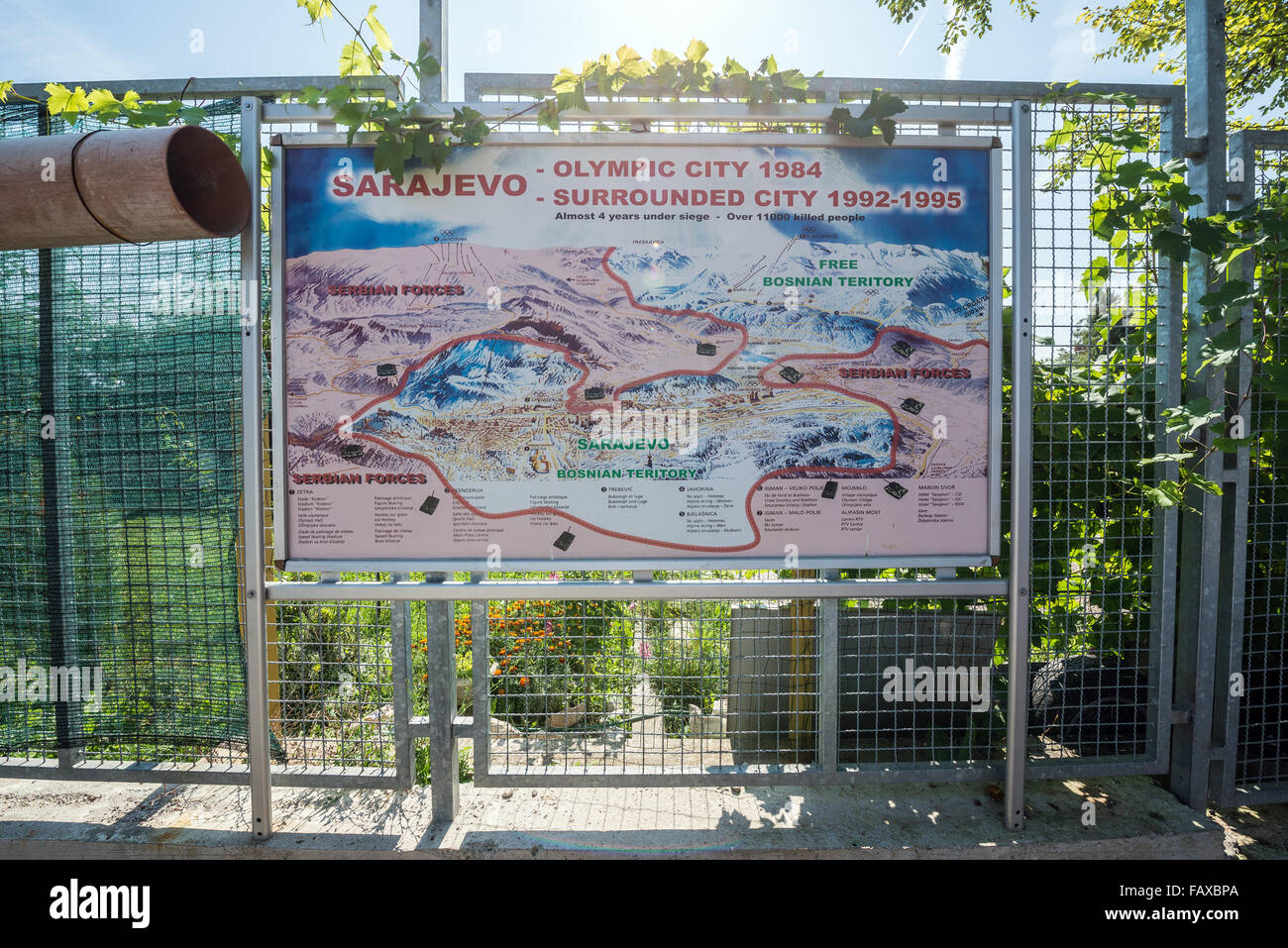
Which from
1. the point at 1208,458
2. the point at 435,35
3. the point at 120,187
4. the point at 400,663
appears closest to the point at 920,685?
the point at 1208,458

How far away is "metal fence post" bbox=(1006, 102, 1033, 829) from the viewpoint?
2781mm

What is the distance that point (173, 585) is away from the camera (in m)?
3.08

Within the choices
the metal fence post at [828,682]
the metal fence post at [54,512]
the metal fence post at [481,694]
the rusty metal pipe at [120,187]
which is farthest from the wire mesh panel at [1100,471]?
the metal fence post at [54,512]

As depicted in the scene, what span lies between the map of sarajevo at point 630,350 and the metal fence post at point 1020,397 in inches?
6.0

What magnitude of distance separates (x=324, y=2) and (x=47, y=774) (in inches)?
158

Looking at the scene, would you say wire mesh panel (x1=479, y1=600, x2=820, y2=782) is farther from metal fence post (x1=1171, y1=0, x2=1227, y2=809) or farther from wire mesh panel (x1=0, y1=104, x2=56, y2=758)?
wire mesh panel (x1=0, y1=104, x2=56, y2=758)

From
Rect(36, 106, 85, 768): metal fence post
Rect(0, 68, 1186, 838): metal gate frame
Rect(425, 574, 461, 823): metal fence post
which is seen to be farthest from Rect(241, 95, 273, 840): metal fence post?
Rect(36, 106, 85, 768): metal fence post

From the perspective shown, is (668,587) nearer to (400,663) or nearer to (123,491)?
(400,663)

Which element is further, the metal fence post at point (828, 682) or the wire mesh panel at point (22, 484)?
the wire mesh panel at point (22, 484)

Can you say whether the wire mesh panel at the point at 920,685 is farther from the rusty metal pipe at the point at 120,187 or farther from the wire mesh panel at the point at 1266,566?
the rusty metal pipe at the point at 120,187

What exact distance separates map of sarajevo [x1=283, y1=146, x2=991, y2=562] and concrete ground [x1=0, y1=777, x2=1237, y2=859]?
133 cm

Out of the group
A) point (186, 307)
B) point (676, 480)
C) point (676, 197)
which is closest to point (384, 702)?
point (676, 480)

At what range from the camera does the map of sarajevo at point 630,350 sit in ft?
8.96

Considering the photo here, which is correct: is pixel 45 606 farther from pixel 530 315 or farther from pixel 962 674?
pixel 962 674
